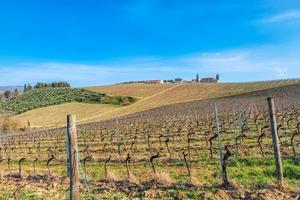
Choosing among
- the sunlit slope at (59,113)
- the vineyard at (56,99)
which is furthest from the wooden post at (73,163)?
the vineyard at (56,99)

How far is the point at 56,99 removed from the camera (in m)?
94.6

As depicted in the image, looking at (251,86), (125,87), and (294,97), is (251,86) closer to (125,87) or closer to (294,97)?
(294,97)

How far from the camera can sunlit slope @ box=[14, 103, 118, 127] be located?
2717 inches

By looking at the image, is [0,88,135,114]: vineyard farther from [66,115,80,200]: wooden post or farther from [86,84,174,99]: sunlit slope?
[66,115,80,200]: wooden post

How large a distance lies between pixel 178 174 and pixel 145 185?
3.72 metres

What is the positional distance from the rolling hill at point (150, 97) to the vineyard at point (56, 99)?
3.97 metres

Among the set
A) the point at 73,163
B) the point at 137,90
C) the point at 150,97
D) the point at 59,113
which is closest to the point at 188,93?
the point at 150,97

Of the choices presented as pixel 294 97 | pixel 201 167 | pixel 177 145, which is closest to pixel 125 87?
pixel 294 97

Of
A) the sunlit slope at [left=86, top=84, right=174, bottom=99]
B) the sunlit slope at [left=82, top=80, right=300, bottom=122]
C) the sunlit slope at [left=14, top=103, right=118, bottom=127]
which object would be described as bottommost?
the sunlit slope at [left=14, top=103, right=118, bottom=127]

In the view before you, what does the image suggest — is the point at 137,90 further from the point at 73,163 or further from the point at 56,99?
the point at 73,163

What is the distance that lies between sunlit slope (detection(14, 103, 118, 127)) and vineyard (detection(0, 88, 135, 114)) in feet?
14.7

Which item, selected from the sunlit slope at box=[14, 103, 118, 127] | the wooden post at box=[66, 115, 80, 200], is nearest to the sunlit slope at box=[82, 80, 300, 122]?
the sunlit slope at box=[14, 103, 118, 127]

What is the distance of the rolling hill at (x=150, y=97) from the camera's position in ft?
230

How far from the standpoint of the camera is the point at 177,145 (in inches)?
826
